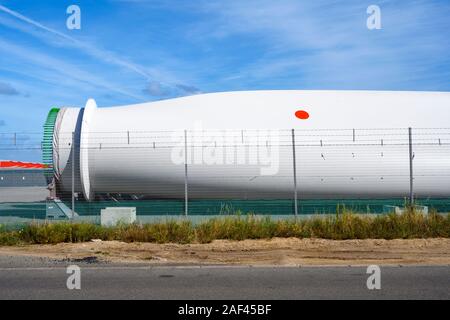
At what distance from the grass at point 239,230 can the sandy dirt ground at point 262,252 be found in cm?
34

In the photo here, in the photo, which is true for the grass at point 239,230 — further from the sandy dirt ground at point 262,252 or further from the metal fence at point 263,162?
the metal fence at point 263,162

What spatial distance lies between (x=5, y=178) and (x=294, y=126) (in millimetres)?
39408

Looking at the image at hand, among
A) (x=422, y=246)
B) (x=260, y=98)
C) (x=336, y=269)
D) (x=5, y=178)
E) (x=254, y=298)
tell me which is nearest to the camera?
(x=254, y=298)

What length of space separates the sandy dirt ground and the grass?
0.34 m

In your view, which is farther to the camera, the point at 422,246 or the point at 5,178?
the point at 5,178

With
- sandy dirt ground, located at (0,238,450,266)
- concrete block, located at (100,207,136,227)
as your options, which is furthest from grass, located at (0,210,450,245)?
concrete block, located at (100,207,136,227)

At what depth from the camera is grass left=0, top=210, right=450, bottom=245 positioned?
11758 mm

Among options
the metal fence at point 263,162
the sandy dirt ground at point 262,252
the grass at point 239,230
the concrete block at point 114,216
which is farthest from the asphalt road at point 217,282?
the metal fence at point 263,162

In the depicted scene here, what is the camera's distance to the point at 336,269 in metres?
8.55

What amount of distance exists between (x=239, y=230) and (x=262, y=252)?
1.61m

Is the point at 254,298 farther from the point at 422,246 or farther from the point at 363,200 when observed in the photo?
the point at 363,200

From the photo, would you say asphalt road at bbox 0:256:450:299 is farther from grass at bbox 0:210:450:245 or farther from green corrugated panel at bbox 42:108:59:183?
green corrugated panel at bbox 42:108:59:183

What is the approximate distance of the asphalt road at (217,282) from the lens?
6.73 m

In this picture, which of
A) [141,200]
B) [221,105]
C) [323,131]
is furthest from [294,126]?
[141,200]
